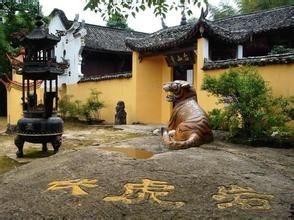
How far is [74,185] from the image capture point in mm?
4176

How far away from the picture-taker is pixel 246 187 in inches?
162

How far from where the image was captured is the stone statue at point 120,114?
47.4ft

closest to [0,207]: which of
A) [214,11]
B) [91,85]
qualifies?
[91,85]

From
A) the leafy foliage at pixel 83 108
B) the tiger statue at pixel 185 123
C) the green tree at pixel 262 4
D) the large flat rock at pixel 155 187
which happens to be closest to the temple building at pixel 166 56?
the leafy foliage at pixel 83 108

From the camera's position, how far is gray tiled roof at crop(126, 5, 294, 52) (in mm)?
11445

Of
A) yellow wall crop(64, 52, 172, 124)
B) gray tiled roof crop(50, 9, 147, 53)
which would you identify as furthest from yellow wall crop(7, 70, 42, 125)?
gray tiled roof crop(50, 9, 147, 53)

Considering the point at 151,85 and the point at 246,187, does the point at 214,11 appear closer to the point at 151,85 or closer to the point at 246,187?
the point at 151,85

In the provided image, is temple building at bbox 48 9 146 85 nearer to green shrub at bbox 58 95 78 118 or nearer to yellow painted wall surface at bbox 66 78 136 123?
yellow painted wall surface at bbox 66 78 136 123

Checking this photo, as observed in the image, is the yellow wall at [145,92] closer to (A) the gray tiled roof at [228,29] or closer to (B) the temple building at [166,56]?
(B) the temple building at [166,56]

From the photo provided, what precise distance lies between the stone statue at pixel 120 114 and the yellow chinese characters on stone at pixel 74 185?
397 inches

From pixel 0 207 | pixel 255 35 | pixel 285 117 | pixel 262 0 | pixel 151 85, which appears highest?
pixel 262 0

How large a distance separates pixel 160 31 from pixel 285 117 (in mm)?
8677

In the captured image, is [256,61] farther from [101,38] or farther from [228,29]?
[101,38]

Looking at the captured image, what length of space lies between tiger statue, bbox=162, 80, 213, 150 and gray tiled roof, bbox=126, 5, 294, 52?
373 centimetres
